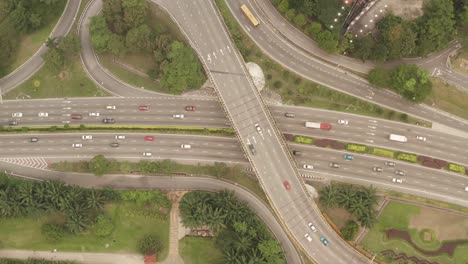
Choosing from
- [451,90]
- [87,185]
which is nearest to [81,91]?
[87,185]

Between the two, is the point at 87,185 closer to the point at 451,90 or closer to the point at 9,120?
the point at 9,120

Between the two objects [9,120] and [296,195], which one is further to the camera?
[9,120]

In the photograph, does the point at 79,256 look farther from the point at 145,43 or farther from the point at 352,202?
the point at 352,202

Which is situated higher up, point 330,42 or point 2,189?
point 330,42

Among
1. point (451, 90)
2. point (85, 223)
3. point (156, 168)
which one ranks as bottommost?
point (85, 223)

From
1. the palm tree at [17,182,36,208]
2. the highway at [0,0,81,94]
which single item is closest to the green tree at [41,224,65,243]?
the palm tree at [17,182,36,208]
